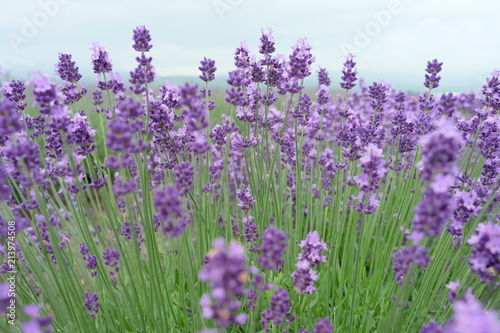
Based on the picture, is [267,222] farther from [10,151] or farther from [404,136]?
[10,151]

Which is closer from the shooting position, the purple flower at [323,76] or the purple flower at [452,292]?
the purple flower at [452,292]

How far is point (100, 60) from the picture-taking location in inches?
95.6

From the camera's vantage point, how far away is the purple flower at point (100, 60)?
2430mm

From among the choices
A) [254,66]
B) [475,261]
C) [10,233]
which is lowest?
[10,233]

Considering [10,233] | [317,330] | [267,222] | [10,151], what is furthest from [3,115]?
[267,222]

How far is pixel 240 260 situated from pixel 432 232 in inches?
25.4

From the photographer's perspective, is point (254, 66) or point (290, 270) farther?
point (290, 270)

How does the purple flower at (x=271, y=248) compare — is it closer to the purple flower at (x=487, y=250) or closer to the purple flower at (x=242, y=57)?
the purple flower at (x=487, y=250)

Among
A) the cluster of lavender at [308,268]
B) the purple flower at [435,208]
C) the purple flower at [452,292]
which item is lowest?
the cluster of lavender at [308,268]

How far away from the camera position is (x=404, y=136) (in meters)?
3.18

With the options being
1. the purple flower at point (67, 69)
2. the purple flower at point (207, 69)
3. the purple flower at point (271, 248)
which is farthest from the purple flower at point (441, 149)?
the purple flower at point (67, 69)

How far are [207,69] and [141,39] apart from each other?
471 mm

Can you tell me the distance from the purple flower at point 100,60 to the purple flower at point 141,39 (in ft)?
1.13

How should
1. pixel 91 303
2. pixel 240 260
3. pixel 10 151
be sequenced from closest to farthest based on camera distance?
pixel 240 260 → pixel 10 151 → pixel 91 303
